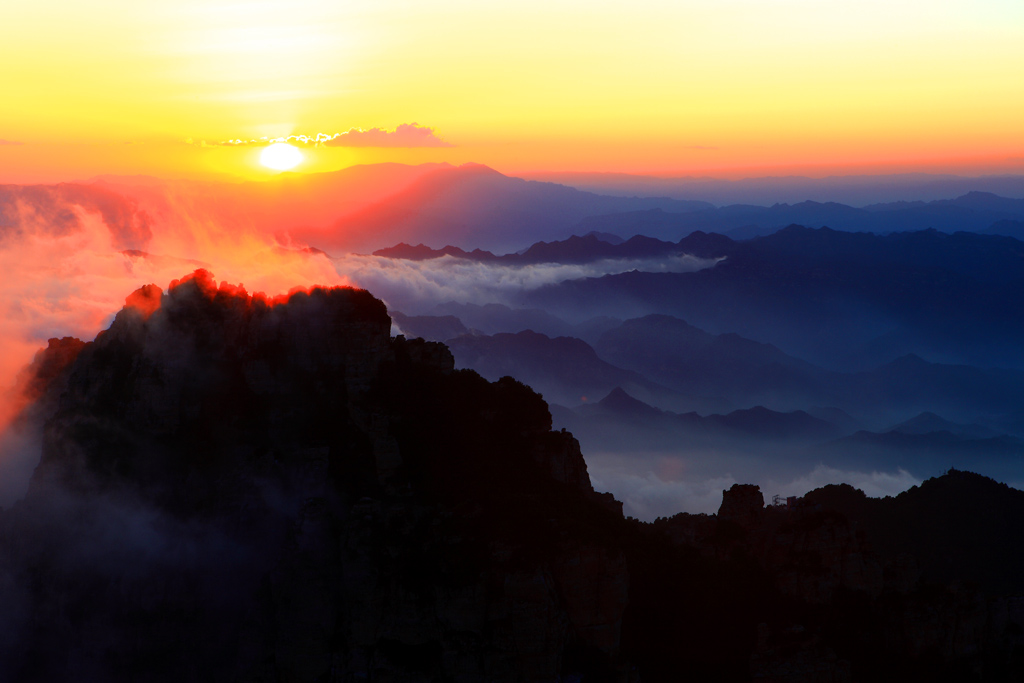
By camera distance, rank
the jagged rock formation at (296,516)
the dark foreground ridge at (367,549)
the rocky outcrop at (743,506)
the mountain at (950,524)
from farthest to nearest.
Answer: the mountain at (950,524) < the rocky outcrop at (743,506) < the dark foreground ridge at (367,549) < the jagged rock formation at (296,516)

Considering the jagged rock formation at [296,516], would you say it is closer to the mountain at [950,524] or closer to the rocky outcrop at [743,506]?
the rocky outcrop at [743,506]

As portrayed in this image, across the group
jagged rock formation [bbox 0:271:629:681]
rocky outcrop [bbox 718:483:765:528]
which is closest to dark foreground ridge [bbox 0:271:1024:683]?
jagged rock formation [bbox 0:271:629:681]

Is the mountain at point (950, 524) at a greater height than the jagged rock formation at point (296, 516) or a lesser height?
lesser

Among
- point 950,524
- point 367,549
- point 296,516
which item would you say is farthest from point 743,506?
point 950,524

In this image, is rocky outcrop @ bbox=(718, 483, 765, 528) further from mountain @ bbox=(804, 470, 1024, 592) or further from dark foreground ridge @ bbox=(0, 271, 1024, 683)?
mountain @ bbox=(804, 470, 1024, 592)

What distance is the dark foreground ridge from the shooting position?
39.1 metres

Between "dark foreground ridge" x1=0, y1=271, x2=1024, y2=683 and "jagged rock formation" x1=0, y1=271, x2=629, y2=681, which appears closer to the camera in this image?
"jagged rock formation" x1=0, y1=271, x2=629, y2=681

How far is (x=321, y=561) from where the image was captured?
3981 centimetres

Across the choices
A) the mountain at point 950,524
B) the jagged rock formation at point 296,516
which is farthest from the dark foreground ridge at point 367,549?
the mountain at point 950,524

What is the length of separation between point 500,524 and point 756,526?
18.8m

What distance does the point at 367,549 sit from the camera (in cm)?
3953

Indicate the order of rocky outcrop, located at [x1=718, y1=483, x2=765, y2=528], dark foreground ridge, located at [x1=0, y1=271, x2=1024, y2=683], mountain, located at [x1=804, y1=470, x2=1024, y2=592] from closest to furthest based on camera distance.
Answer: dark foreground ridge, located at [x1=0, y1=271, x2=1024, y2=683]
rocky outcrop, located at [x1=718, y1=483, x2=765, y2=528]
mountain, located at [x1=804, y1=470, x2=1024, y2=592]

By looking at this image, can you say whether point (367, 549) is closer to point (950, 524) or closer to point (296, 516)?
point (296, 516)

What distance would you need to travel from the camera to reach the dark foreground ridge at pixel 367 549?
128 feet
